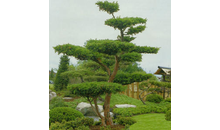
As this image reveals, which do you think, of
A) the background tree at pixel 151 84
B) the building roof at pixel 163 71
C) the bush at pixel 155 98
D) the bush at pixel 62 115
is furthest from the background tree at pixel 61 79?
the building roof at pixel 163 71

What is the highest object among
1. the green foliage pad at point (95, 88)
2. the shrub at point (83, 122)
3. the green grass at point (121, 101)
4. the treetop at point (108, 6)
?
the treetop at point (108, 6)

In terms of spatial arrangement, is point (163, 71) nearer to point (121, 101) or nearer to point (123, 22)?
point (121, 101)

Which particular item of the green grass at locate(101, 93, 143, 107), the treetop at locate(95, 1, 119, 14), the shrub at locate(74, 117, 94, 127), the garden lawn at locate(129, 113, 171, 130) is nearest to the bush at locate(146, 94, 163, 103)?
the green grass at locate(101, 93, 143, 107)

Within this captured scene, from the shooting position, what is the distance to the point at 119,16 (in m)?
4.51

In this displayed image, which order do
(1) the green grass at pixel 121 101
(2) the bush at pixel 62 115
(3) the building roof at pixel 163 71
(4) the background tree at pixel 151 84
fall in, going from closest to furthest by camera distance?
(2) the bush at pixel 62 115
(1) the green grass at pixel 121 101
(4) the background tree at pixel 151 84
(3) the building roof at pixel 163 71

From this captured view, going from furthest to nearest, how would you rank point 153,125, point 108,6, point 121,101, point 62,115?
point 121,101 → point 62,115 → point 108,6 → point 153,125

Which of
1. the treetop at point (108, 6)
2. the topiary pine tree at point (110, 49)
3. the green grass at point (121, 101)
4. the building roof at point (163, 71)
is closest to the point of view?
the topiary pine tree at point (110, 49)

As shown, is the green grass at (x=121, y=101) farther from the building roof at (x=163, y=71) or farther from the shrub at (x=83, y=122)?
the shrub at (x=83, y=122)

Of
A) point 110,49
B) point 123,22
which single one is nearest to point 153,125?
point 110,49
